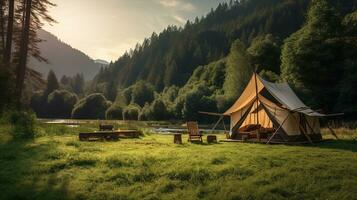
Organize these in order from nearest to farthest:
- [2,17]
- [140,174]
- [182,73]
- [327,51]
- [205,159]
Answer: [140,174] < [205,159] < [2,17] < [327,51] < [182,73]

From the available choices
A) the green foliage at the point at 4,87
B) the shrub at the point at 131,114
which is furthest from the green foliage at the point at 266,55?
the green foliage at the point at 4,87

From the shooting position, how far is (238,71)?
2657 inches

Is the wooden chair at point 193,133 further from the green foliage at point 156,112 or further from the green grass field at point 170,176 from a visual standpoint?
the green foliage at point 156,112

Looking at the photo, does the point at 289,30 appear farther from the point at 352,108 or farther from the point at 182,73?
the point at 352,108

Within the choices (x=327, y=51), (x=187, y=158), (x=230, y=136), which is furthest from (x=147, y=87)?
(x=187, y=158)

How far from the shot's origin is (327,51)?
50.3 meters

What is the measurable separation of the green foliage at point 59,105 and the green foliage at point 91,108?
16.3m

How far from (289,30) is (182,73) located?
148ft

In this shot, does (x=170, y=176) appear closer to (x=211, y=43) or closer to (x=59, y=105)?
(x=59, y=105)

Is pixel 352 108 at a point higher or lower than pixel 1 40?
lower

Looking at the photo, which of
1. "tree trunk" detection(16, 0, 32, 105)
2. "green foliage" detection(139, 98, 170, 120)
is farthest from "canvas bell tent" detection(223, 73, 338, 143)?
"green foliage" detection(139, 98, 170, 120)

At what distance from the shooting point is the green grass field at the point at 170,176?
29.9ft

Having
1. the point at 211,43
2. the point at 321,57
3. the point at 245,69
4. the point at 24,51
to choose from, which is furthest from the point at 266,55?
the point at 211,43

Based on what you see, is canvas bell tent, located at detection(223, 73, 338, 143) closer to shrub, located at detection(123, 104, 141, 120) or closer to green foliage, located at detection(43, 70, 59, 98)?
shrub, located at detection(123, 104, 141, 120)
